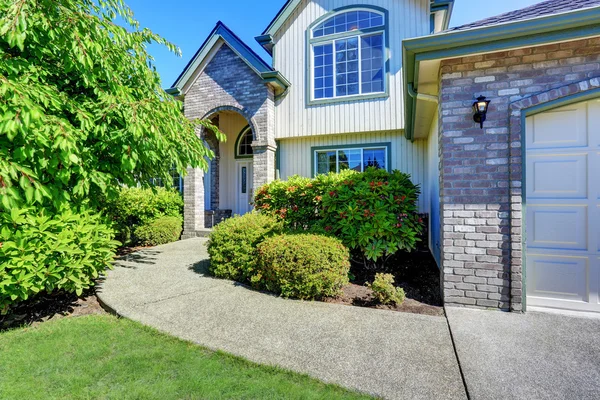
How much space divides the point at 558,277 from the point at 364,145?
6.33 m

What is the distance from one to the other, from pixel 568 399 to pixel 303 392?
76.5 inches

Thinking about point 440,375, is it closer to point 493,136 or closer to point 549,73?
point 493,136

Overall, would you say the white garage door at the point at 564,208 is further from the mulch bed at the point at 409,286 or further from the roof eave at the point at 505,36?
the mulch bed at the point at 409,286

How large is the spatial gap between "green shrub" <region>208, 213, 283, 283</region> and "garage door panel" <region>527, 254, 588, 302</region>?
394 cm

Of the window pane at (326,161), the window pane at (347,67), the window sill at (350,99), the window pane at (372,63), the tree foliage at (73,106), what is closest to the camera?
the tree foliage at (73,106)

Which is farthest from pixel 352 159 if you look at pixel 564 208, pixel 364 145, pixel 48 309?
pixel 48 309

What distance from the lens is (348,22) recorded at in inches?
373

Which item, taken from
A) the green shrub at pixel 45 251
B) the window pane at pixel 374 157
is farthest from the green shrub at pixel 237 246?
the window pane at pixel 374 157

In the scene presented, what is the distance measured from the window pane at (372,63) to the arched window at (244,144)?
4.99 meters

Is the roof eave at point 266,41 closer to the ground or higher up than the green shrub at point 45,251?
higher up

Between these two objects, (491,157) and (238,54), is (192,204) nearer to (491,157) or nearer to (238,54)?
(238,54)

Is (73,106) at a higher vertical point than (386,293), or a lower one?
higher

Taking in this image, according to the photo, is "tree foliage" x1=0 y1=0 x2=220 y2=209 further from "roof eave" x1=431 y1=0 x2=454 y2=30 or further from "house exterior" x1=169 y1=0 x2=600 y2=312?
"roof eave" x1=431 y1=0 x2=454 y2=30

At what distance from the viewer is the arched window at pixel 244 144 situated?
39.5 ft
